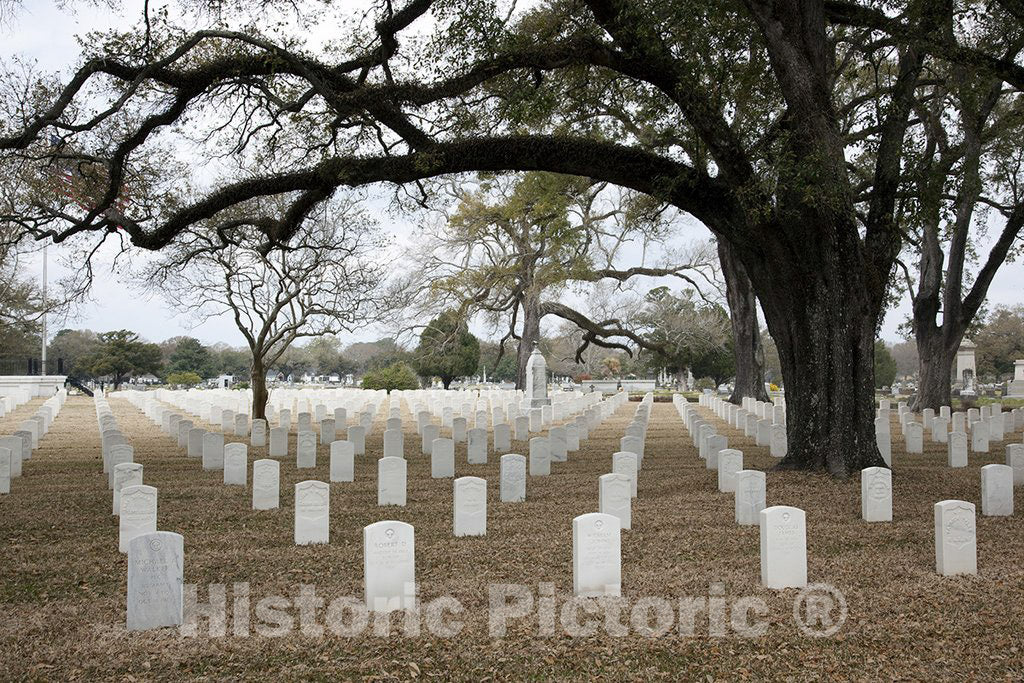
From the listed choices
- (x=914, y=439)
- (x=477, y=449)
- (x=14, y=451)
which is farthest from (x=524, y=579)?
(x=914, y=439)

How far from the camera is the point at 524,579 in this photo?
703 cm

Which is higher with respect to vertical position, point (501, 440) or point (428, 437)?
point (428, 437)

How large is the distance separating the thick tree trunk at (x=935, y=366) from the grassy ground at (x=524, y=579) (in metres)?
16.0

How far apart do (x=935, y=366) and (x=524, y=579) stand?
24581 mm

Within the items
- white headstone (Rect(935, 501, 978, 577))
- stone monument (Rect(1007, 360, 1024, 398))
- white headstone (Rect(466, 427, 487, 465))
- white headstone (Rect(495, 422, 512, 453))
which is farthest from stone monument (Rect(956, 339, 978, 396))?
white headstone (Rect(935, 501, 978, 577))

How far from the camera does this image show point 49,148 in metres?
15.7

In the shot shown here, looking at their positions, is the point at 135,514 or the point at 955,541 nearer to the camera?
the point at 955,541

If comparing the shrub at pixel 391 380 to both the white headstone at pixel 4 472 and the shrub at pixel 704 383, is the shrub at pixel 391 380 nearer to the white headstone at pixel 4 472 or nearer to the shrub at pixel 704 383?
the shrub at pixel 704 383

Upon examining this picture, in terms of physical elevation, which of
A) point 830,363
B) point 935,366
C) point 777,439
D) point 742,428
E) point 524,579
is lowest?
point 742,428

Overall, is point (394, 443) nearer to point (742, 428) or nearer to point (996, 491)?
point (996, 491)

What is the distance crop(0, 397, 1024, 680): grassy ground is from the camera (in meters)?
5.13

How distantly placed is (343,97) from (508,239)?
81.8 feet

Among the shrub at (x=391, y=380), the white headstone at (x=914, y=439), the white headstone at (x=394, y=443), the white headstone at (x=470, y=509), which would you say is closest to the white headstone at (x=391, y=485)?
the white headstone at (x=470, y=509)

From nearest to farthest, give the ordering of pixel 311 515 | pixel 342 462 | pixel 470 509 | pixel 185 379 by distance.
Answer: pixel 311 515, pixel 470 509, pixel 342 462, pixel 185 379
